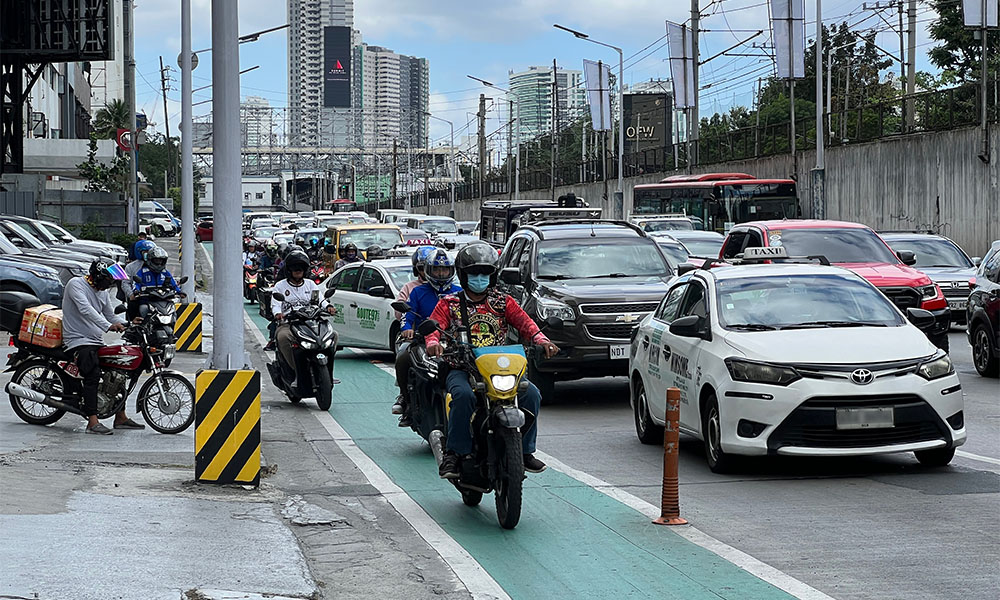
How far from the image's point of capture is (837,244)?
19.7m

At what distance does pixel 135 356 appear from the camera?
530 inches

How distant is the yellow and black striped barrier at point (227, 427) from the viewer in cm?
1016

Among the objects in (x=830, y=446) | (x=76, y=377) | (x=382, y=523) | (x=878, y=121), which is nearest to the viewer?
(x=382, y=523)

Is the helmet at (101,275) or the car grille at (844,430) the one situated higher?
the helmet at (101,275)

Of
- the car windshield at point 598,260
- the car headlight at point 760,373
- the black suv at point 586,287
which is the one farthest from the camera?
the car windshield at point 598,260

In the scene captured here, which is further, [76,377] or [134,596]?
[76,377]

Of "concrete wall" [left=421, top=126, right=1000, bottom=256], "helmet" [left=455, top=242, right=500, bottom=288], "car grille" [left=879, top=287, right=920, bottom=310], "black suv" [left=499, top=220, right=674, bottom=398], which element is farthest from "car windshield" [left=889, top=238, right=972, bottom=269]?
Result: "helmet" [left=455, top=242, right=500, bottom=288]

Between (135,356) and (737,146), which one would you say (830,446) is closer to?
(135,356)

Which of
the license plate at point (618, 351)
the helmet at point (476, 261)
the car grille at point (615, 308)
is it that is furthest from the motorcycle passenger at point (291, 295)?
the helmet at point (476, 261)

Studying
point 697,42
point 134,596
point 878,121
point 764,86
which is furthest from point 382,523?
point 764,86

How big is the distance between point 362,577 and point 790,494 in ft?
11.4

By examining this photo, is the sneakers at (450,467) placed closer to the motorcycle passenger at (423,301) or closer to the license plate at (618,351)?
the motorcycle passenger at (423,301)

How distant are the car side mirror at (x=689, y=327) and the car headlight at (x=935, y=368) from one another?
174 cm

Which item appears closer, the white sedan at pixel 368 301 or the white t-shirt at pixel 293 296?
the white t-shirt at pixel 293 296
